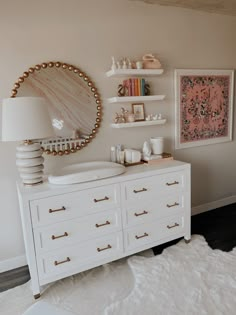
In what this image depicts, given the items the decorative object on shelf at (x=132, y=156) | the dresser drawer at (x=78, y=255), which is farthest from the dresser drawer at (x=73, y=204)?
the decorative object on shelf at (x=132, y=156)

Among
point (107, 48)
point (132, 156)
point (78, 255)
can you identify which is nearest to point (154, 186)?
point (132, 156)

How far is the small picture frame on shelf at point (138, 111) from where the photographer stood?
8.58 ft

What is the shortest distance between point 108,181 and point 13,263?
119cm

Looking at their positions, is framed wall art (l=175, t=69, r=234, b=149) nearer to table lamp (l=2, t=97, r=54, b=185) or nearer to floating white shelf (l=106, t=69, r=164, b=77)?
floating white shelf (l=106, t=69, r=164, b=77)

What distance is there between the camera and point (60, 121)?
230 cm

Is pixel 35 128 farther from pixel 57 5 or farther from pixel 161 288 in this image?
pixel 161 288

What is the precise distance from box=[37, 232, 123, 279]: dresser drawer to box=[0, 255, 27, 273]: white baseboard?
0.53m

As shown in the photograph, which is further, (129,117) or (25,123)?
(129,117)

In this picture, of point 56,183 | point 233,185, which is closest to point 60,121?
point 56,183

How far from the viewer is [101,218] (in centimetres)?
207

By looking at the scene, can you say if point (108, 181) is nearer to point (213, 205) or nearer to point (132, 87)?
point (132, 87)

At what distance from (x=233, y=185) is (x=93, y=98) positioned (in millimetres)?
2297

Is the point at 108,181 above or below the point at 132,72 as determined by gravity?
below

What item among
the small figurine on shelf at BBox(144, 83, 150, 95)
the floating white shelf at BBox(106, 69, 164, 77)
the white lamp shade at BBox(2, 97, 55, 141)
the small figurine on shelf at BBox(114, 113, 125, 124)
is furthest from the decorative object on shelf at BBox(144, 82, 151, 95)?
the white lamp shade at BBox(2, 97, 55, 141)
